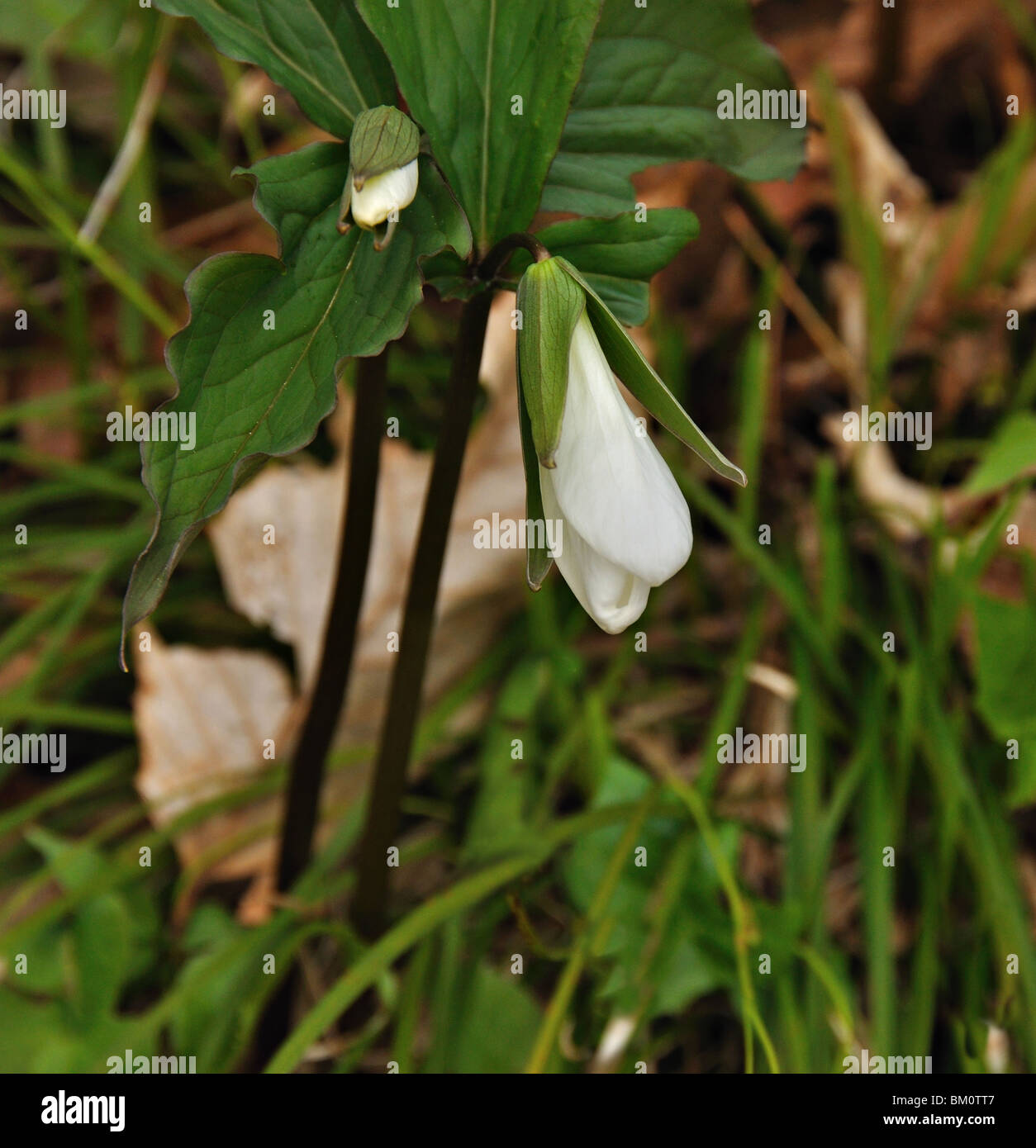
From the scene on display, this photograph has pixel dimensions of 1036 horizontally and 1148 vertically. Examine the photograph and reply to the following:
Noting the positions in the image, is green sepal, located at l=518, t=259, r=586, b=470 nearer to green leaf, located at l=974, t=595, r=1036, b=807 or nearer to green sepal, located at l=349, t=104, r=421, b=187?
green sepal, located at l=349, t=104, r=421, b=187

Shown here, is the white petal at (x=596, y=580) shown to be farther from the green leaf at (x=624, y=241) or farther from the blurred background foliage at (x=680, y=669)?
the blurred background foliage at (x=680, y=669)

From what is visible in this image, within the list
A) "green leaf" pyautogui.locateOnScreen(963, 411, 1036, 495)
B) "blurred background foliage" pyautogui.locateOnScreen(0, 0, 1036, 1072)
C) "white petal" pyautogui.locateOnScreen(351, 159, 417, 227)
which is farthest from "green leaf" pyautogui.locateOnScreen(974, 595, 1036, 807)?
"white petal" pyautogui.locateOnScreen(351, 159, 417, 227)

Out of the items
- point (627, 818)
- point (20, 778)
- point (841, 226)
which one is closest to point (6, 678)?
point (20, 778)

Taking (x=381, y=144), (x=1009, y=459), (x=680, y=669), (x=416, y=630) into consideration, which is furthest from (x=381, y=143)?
(x=680, y=669)

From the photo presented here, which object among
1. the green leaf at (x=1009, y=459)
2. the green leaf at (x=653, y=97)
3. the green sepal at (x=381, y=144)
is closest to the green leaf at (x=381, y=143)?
the green sepal at (x=381, y=144)

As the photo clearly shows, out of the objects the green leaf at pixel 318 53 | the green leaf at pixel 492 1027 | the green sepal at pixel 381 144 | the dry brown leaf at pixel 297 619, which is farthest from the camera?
the dry brown leaf at pixel 297 619

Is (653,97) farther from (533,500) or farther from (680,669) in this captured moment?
(680,669)
